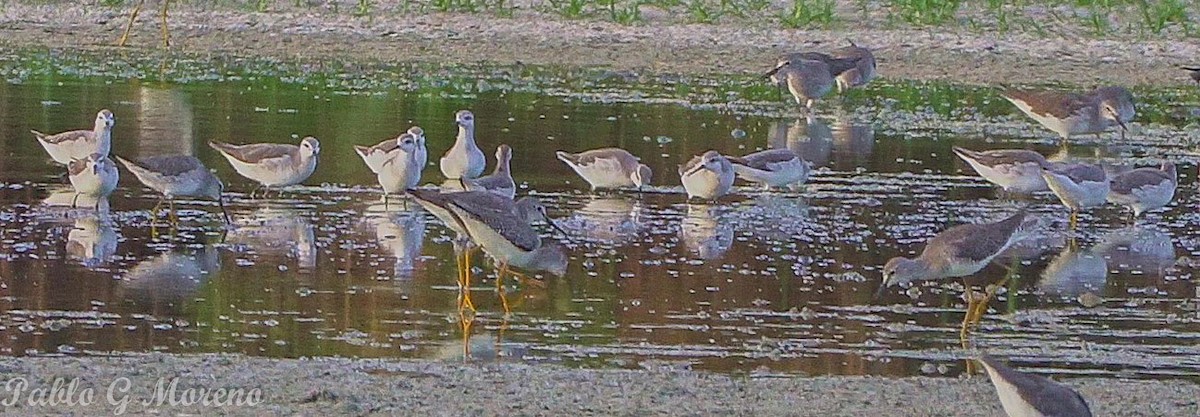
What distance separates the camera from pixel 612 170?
13906mm

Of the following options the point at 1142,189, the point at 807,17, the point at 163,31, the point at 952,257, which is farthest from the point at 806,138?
the point at 163,31

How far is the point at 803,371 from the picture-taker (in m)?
8.60

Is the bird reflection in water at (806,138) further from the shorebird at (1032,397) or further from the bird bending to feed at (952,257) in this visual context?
the shorebird at (1032,397)

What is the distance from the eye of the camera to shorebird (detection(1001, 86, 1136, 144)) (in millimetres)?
17891

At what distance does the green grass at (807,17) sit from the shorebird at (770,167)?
35.8 feet

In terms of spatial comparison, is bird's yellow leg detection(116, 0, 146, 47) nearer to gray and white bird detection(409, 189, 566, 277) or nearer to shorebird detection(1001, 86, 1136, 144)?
shorebird detection(1001, 86, 1136, 144)

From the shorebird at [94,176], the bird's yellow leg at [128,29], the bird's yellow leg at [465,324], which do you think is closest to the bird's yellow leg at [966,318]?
the bird's yellow leg at [465,324]

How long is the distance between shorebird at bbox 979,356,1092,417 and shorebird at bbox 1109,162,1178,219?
6636 mm

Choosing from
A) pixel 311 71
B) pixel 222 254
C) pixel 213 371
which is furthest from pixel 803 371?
pixel 311 71

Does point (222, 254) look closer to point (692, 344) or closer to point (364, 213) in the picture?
point (364, 213)

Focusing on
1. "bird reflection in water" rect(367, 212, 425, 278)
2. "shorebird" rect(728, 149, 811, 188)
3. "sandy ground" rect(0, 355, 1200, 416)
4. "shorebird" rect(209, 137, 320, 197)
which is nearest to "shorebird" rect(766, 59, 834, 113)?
"shorebird" rect(728, 149, 811, 188)

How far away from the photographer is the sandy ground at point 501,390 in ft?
24.6

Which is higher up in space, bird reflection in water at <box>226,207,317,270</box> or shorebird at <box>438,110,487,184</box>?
shorebird at <box>438,110,487,184</box>

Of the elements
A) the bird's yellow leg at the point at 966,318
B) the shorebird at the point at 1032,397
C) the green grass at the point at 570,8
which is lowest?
the bird's yellow leg at the point at 966,318
